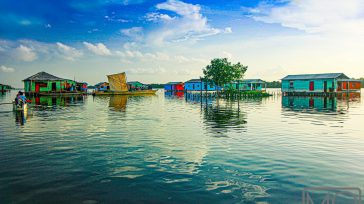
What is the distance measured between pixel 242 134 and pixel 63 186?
1096 cm

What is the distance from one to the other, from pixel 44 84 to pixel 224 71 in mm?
48645

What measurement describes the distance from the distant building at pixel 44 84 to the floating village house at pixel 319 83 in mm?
61240

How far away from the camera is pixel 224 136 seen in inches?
618

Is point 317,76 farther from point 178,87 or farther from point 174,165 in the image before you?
point 174,165

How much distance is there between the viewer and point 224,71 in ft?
259

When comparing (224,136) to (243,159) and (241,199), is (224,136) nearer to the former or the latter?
(243,159)

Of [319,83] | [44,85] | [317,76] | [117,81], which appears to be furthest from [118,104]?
[317,76]

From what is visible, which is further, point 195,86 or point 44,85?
point 195,86

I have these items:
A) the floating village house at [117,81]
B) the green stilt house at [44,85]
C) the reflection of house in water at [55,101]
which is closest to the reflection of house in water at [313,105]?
the reflection of house in water at [55,101]

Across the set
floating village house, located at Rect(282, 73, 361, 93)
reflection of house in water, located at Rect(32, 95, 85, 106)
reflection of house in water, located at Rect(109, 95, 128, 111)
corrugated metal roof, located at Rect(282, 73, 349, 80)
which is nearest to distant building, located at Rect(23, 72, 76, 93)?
reflection of house in water, located at Rect(32, 95, 85, 106)

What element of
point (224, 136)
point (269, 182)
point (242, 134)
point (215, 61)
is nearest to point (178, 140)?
point (224, 136)

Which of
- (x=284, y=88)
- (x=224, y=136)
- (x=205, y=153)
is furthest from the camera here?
(x=284, y=88)

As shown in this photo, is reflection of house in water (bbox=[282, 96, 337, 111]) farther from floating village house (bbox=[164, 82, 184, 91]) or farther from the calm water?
floating village house (bbox=[164, 82, 184, 91])

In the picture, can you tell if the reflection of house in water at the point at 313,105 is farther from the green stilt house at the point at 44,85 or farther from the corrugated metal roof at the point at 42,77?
the corrugated metal roof at the point at 42,77
